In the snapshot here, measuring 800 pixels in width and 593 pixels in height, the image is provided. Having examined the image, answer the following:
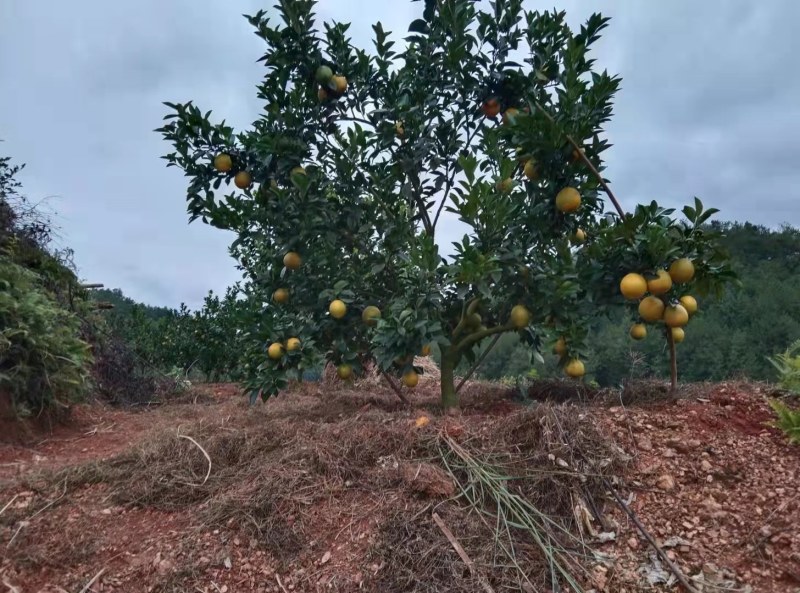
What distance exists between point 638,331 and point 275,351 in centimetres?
196

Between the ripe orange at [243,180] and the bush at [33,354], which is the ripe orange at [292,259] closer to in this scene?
the ripe orange at [243,180]

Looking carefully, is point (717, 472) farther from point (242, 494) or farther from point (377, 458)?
point (242, 494)

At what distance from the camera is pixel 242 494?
2830 millimetres

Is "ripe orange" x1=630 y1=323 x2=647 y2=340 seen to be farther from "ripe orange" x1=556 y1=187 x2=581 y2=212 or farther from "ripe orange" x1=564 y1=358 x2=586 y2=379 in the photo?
"ripe orange" x1=556 y1=187 x2=581 y2=212

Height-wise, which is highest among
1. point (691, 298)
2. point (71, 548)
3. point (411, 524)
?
point (691, 298)

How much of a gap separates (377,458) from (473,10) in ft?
8.69

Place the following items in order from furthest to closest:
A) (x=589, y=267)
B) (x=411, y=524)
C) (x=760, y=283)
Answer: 1. (x=760, y=283)
2. (x=589, y=267)
3. (x=411, y=524)

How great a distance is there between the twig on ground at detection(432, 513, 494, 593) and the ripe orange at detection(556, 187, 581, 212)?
1659 mm

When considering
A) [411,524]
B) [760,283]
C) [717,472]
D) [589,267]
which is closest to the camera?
[411,524]

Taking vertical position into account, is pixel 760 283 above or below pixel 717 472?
above

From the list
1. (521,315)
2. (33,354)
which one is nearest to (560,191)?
(521,315)

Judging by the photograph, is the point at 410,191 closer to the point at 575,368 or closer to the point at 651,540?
the point at 575,368

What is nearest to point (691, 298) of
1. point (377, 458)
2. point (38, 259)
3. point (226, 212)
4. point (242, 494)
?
point (377, 458)

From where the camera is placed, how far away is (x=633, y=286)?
3.02 m
